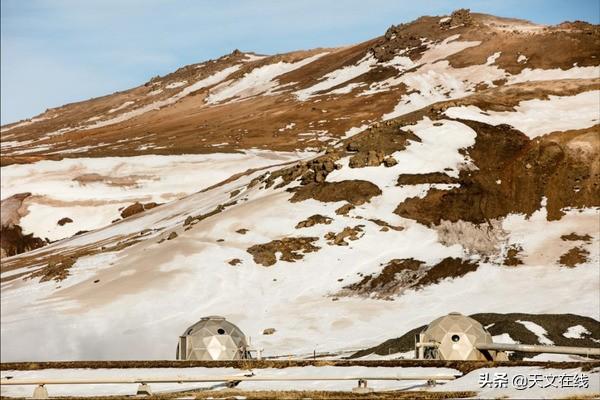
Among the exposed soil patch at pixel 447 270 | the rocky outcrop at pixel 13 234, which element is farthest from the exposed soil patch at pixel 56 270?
the exposed soil patch at pixel 447 270

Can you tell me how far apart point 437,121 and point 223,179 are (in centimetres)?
4790

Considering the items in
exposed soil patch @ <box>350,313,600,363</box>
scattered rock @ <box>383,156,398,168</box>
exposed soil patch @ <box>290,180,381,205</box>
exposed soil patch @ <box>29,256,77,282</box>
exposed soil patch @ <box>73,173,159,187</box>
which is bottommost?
exposed soil patch @ <box>350,313,600,363</box>

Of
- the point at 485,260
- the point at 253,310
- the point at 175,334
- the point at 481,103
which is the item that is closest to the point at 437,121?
the point at 481,103

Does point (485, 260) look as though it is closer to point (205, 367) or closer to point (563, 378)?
point (205, 367)

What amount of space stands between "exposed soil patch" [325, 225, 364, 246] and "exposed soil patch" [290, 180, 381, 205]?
18.3 feet

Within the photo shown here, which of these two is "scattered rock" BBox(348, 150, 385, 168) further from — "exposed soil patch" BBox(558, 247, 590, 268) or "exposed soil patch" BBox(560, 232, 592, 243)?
"exposed soil patch" BBox(558, 247, 590, 268)

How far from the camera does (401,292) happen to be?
94.1 metres

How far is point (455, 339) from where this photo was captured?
57.0 meters

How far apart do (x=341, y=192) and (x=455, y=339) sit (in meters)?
56.1

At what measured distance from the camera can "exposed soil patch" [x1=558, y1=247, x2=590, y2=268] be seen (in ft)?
314

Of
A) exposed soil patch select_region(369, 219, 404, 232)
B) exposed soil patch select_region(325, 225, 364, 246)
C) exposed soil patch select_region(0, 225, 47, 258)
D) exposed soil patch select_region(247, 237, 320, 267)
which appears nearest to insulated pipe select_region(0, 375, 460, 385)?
exposed soil patch select_region(247, 237, 320, 267)

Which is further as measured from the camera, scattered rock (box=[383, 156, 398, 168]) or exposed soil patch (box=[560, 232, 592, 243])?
scattered rock (box=[383, 156, 398, 168])

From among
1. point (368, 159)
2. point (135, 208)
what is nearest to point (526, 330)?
point (368, 159)

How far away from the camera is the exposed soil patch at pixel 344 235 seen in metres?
103
